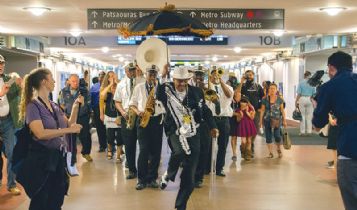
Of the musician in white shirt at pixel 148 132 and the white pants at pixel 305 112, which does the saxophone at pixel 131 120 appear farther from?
the white pants at pixel 305 112

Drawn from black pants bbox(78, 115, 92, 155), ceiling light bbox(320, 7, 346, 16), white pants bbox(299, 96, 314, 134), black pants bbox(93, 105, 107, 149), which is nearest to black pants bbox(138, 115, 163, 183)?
black pants bbox(78, 115, 92, 155)

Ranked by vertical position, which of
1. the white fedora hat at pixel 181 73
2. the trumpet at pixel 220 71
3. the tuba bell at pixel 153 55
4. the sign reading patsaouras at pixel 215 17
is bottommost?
the white fedora hat at pixel 181 73

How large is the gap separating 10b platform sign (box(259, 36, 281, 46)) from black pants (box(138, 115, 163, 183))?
999cm

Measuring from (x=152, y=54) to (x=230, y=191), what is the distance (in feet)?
7.47

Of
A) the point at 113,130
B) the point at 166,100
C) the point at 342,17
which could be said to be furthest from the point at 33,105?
the point at 342,17

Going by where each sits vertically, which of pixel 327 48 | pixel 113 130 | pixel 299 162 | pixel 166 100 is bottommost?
pixel 299 162

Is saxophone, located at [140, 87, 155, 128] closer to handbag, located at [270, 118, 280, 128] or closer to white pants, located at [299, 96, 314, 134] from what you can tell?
handbag, located at [270, 118, 280, 128]

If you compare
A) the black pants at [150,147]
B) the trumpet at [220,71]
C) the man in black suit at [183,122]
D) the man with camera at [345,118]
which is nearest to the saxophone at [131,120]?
the black pants at [150,147]

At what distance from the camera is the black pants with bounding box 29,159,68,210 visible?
4281 mm

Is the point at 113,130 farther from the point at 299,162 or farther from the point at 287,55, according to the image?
the point at 287,55

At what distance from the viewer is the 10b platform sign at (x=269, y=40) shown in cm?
1619

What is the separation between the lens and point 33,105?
166 inches

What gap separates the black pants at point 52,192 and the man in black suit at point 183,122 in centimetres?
146

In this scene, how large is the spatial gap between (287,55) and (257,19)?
9.85 metres
